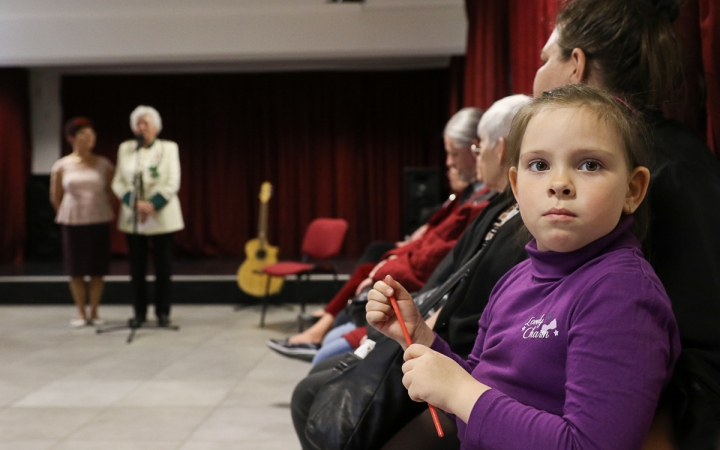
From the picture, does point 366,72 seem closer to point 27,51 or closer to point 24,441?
point 27,51

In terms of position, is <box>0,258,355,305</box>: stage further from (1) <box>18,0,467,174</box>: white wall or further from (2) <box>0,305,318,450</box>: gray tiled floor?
(1) <box>18,0,467,174</box>: white wall

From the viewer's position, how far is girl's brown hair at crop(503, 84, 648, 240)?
0.92 m

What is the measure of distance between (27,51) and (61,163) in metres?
2.25

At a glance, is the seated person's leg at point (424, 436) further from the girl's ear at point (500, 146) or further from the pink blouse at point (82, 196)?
the pink blouse at point (82, 196)

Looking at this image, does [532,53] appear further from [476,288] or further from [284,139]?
[284,139]

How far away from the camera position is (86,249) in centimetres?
532

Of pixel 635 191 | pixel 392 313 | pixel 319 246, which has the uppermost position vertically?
pixel 635 191

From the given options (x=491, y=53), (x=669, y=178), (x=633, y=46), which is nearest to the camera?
(x=669, y=178)

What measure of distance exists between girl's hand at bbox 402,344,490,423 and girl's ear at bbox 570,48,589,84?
0.57 metres

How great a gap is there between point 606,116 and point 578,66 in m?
0.37

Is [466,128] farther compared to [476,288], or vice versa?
[466,128]

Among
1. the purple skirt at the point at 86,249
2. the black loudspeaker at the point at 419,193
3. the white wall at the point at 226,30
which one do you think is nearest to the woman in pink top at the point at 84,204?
the purple skirt at the point at 86,249

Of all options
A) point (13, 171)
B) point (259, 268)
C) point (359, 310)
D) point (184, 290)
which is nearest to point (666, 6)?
point (359, 310)

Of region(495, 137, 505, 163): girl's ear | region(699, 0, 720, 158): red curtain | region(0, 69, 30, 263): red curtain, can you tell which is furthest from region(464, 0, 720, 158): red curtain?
region(0, 69, 30, 263): red curtain
